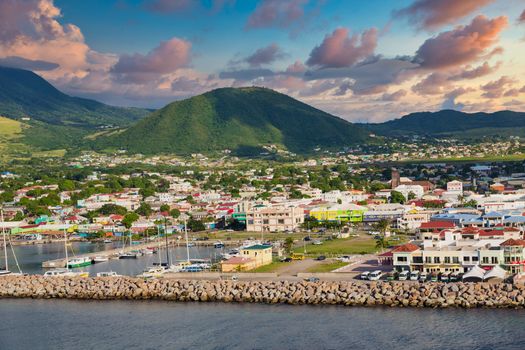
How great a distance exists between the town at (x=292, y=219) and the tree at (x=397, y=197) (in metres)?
0.14

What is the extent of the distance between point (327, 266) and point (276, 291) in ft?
21.0

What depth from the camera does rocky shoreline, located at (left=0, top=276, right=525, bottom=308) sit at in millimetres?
24156

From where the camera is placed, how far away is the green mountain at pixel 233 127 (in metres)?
162

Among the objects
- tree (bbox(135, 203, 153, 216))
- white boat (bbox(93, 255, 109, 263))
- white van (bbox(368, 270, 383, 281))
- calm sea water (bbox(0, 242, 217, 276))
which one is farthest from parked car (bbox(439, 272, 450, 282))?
tree (bbox(135, 203, 153, 216))

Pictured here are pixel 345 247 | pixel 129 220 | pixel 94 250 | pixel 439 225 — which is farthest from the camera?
pixel 129 220

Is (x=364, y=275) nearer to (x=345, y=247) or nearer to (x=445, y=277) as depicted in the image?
(x=445, y=277)

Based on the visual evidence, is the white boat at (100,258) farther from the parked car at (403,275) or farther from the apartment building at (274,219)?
the parked car at (403,275)

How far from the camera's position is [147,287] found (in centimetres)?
2859

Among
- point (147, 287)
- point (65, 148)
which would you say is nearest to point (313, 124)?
point (65, 148)

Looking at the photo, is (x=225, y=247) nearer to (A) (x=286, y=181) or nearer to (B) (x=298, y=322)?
(B) (x=298, y=322)

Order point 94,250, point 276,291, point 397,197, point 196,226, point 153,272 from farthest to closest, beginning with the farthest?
point 397,197 < point 196,226 < point 94,250 < point 153,272 < point 276,291

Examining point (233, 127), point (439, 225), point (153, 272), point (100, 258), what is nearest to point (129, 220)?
point (100, 258)

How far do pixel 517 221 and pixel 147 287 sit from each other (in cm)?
2130

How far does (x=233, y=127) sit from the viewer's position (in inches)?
6772
